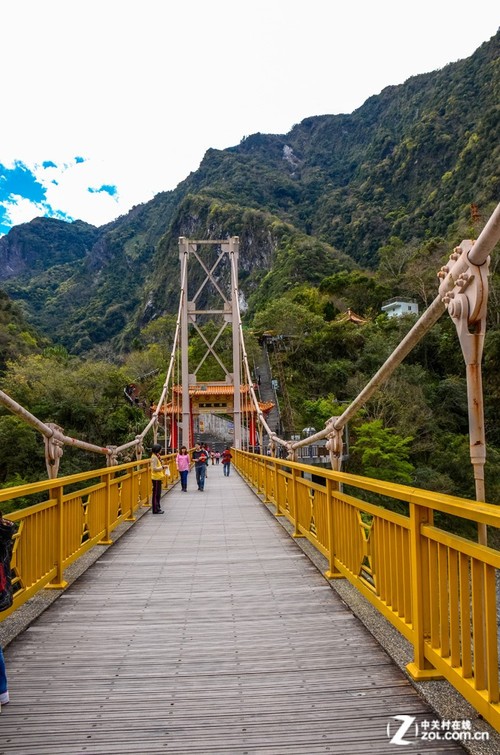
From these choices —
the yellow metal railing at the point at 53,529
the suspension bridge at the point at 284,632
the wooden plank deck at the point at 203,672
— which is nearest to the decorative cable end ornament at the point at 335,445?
the suspension bridge at the point at 284,632

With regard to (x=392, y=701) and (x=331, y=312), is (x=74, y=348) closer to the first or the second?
(x=331, y=312)

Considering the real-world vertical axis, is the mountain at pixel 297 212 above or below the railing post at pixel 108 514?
above

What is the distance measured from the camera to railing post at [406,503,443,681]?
218 centimetres

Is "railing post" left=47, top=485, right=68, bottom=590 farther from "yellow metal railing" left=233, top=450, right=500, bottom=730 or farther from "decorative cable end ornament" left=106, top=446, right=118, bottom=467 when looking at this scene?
"decorative cable end ornament" left=106, top=446, right=118, bottom=467

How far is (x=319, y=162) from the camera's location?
104125 millimetres

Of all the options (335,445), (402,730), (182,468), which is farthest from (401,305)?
(402,730)

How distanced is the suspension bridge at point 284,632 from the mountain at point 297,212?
33.2 meters

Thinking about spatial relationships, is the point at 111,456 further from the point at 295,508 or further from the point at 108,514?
the point at 295,508

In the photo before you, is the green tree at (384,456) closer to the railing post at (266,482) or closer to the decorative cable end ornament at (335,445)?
the railing post at (266,482)

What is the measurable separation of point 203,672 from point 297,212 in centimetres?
8907

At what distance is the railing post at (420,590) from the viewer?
2.18 metres

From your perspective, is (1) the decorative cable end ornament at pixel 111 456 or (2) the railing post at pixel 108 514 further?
(1) the decorative cable end ornament at pixel 111 456

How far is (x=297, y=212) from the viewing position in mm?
87125

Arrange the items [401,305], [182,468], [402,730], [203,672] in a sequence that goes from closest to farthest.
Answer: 1. [402,730]
2. [203,672]
3. [182,468]
4. [401,305]
